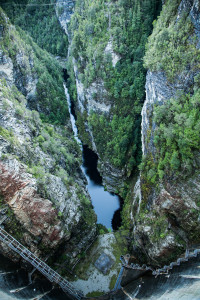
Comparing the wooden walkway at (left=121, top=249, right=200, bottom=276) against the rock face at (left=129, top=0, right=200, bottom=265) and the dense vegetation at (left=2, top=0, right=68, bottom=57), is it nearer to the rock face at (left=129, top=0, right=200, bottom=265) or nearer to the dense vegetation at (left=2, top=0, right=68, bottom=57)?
the rock face at (left=129, top=0, right=200, bottom=265)

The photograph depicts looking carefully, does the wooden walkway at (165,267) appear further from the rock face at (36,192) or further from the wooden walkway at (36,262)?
the wooden walkway at (36,262)

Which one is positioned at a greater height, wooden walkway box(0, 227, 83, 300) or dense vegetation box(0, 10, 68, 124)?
dense vegetation box(0, 10, 68, 124)

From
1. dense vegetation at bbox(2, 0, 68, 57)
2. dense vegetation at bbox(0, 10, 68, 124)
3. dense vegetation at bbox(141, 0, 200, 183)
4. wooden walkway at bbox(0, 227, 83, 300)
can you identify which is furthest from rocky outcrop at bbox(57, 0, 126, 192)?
dense vegetation at bbox(2, 0, 68, 57)

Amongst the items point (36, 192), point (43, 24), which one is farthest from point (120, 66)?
point (43, 24)

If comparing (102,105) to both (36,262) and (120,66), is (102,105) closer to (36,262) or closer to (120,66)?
(120,66)

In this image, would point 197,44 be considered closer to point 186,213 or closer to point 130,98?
point 186,213

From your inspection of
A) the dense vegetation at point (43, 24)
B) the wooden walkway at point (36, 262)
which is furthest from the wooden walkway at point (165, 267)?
the dense vegetation at point (43, 24)

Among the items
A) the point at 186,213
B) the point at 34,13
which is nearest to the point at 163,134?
the point at 186,213

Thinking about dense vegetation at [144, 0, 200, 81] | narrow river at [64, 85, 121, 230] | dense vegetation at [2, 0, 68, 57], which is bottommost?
narrow river at [64, 85, 121, 230]
